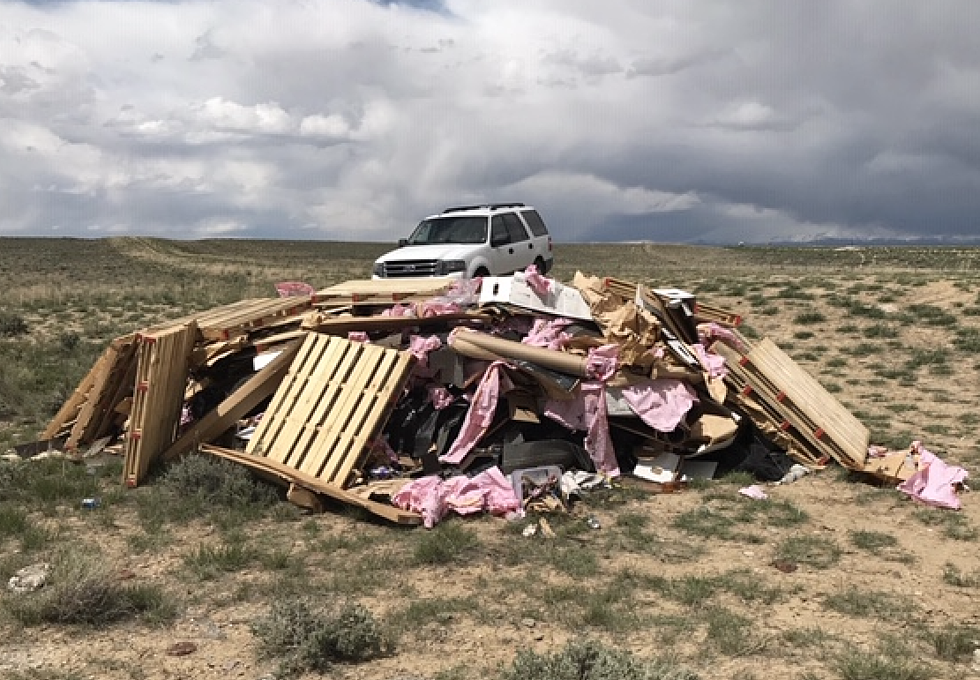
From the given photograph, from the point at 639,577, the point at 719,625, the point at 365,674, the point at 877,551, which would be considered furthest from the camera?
the point at 877,551

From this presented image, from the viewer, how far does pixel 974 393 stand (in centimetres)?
1009

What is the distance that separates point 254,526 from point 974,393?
9.06 meters

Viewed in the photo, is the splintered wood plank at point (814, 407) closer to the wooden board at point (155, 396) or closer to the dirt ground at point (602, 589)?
the dirt ground at point (602, 589)

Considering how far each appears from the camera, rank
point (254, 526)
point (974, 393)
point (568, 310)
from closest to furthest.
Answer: point (254, 526)
point (568, 310)
point (974, 393)

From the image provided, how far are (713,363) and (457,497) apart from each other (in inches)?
108

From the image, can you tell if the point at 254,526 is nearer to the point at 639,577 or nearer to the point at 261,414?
the point at 261,414

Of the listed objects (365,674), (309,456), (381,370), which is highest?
(381,370)

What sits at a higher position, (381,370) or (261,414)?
(381,370)

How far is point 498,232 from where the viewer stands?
14.6 meters

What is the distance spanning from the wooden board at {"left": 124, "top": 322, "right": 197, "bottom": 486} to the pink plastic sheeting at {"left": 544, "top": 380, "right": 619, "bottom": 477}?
3.36 metres

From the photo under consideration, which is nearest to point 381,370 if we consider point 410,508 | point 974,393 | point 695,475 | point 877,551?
point 410,508

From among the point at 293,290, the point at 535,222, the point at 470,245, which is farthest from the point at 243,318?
the point at 535,222

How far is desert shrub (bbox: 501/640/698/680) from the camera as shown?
11.1 feet

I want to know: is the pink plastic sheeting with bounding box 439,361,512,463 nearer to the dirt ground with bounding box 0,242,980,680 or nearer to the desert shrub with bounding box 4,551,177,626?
the dirt ground with bounding box 0,242,980,680
